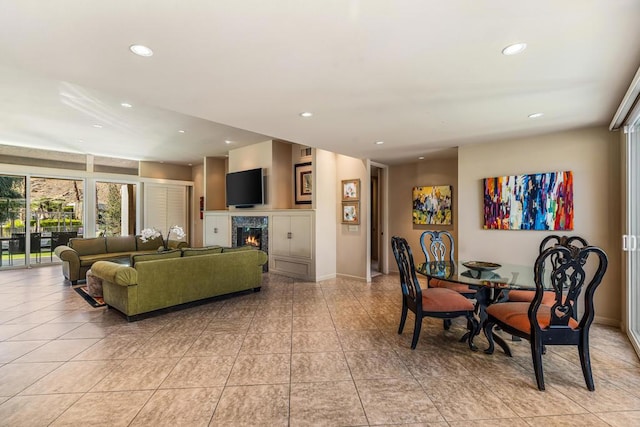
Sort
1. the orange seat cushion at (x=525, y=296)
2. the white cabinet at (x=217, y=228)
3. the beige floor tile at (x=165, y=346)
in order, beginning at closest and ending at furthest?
the beige floor tile at (x=165, y=346)
the orange seat cushion at (x=525, y=296)
the white cabinet at (x=217, y=228)

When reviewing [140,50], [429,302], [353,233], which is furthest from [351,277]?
[140,50]

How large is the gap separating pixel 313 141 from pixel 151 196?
6852mm

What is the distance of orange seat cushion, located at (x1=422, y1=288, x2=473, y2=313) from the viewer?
2955 mm

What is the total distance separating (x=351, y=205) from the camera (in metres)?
6.34

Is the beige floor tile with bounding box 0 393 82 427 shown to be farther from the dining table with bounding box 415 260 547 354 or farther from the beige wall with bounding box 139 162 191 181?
the beige wall with bounding box 139 162 191 181

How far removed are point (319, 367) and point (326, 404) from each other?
512 mm

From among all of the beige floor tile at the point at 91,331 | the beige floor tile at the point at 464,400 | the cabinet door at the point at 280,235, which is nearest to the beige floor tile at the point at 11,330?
the beige floor tile at the point at 91,331

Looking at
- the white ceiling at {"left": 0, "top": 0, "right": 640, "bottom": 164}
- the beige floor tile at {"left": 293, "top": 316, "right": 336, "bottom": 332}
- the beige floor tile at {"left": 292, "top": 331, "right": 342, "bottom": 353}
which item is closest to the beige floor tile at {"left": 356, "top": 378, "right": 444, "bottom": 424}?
the beige floor tile at {"left": 292, "top": 331, "right": 342, "bottom": 353}

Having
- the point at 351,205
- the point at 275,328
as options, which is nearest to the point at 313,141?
the point at 351,205

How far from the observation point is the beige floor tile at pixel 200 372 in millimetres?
2389

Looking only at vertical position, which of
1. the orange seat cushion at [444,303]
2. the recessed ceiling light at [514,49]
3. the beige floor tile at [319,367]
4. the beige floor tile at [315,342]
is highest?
the recessed ceiling light at [514,49]

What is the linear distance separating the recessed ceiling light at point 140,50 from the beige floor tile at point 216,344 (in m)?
2.52

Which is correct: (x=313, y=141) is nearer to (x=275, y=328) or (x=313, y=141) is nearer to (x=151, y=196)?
(x=275, y=328)

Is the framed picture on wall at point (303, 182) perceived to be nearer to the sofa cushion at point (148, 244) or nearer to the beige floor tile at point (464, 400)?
the sofa cushion at point (148, 244)
